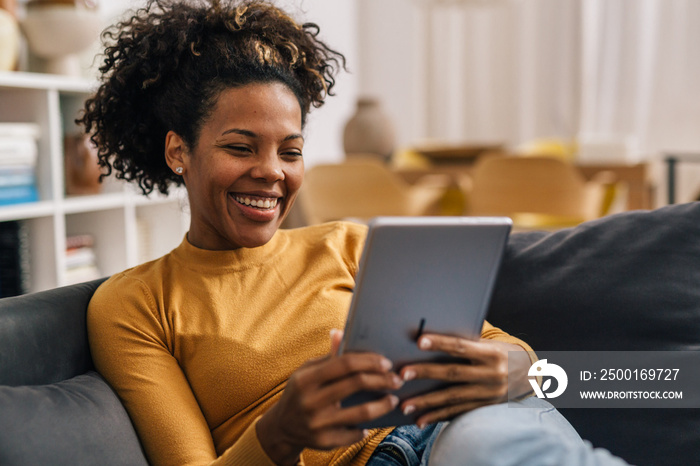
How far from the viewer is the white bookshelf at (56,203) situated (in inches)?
92.2

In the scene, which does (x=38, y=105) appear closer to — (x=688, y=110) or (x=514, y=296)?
(x=514, y=296)

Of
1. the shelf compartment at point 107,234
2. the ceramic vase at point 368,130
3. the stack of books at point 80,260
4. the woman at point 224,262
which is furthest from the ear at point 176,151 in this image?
the ceramic vase at point 368,130

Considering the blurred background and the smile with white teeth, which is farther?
the blurred background

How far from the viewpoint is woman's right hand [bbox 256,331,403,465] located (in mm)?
755

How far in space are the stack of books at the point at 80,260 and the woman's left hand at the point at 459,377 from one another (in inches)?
77.6

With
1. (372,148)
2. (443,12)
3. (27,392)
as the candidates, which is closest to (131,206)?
(372,148)

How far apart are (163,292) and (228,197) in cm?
18

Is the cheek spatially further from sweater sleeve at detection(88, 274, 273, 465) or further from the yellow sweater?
sweater sleeve at detection(88, 274, 273, 465)

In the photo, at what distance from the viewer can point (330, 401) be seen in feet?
2.48

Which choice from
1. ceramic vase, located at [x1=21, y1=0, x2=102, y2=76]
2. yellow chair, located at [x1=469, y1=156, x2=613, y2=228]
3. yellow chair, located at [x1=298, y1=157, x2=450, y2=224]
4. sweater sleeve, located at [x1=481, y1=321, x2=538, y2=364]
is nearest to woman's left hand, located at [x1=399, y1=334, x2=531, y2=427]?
sweater sleeve, located at [x1=481, y1=321, x2=538, y2=364]

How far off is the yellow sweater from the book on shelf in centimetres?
139

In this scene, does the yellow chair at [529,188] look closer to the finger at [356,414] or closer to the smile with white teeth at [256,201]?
the smile with white teeth at [256,201]

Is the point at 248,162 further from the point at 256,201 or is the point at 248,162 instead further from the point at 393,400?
the point at 393,400

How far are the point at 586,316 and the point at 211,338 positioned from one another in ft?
2.02
